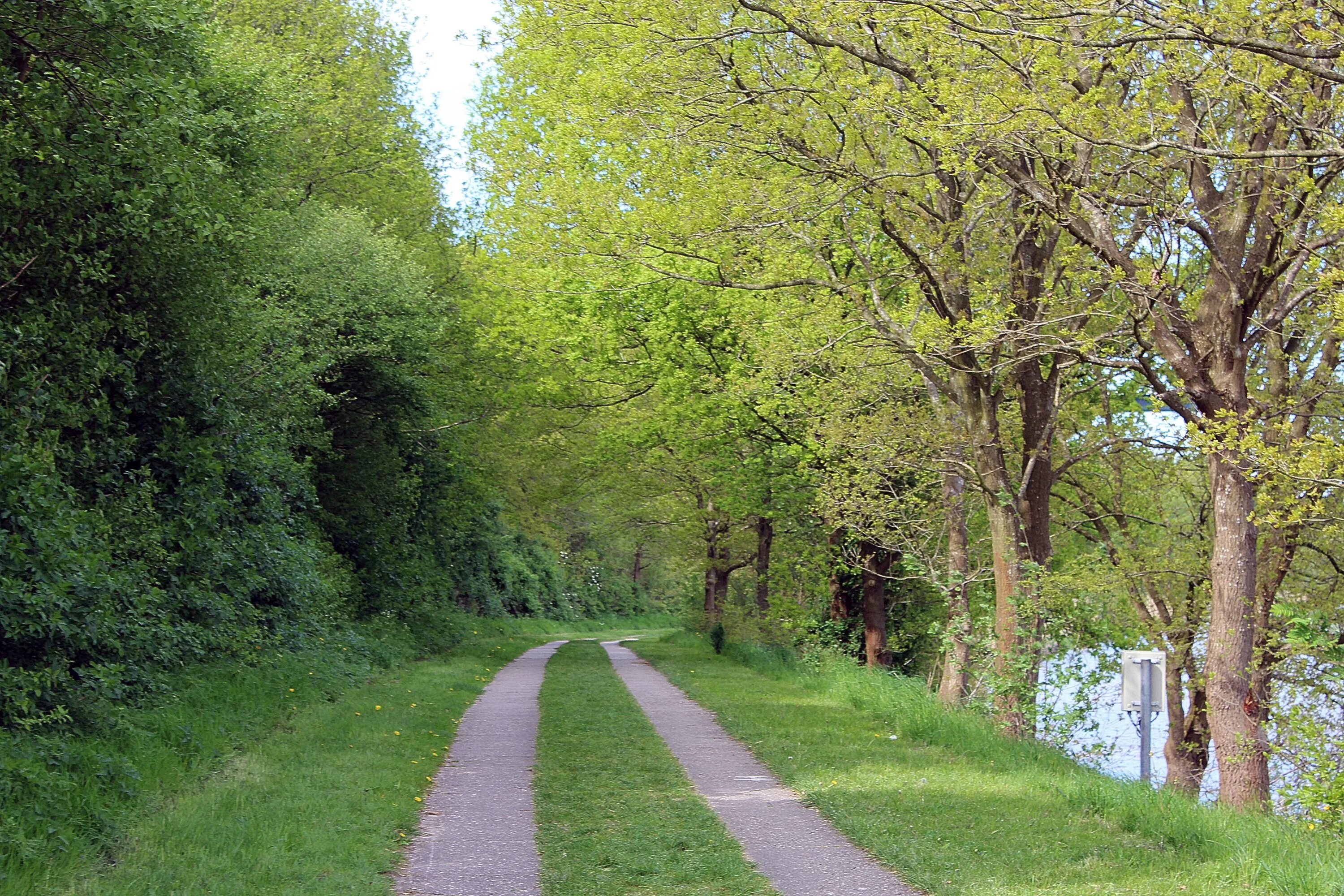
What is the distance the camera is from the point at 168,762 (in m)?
9.26

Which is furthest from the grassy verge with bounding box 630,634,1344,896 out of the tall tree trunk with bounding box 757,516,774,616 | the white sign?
the tall tree trunk with bounding box 757,516,774,616

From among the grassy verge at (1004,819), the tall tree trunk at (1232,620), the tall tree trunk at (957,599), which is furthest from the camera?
the tall tree trunk at (957,599)

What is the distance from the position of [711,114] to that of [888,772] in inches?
278

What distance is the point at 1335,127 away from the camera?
37.7ft

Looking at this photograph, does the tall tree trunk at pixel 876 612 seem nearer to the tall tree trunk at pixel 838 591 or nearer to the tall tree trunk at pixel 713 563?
the tall tree trunk at pixel 838 591

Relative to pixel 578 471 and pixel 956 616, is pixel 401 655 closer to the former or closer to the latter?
pixel 578 471

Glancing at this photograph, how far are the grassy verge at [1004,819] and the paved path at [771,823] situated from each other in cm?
17

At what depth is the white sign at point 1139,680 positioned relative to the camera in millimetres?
9750

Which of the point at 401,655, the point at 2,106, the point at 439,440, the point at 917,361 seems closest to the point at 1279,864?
the point at 917,361

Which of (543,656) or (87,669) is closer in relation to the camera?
(87,669)

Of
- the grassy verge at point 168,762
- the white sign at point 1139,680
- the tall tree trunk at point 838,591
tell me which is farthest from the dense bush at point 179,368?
the tall tree trunk at point 838,591

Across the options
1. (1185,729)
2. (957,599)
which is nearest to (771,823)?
(957,599)

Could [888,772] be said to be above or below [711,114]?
below

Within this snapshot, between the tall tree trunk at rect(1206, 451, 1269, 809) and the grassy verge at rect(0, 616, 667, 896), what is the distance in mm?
7484
